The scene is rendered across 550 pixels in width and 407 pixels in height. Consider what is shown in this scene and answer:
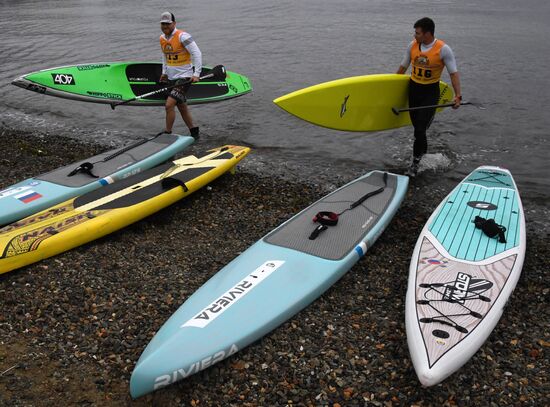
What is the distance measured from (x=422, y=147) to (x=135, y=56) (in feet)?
41.7

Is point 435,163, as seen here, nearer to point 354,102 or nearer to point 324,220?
point 354,102

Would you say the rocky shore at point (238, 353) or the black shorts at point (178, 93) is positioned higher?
the black shorts at point (178, 93)

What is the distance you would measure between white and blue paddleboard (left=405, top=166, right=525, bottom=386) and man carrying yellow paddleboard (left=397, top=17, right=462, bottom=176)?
1.24 metres

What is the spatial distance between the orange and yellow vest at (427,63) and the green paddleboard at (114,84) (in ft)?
14.6

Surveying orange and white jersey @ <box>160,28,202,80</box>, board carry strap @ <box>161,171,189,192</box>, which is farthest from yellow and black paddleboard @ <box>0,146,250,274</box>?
orange and white jersey @ <box>160,28,202,80</box>

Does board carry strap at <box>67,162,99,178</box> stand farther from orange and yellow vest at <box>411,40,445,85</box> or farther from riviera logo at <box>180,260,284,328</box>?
orange and yellow vest at <box>411,40,445,85</box>

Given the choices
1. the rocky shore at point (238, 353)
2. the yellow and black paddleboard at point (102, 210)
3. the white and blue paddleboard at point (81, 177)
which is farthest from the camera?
the white and blue paddleboard at point (81, 177)

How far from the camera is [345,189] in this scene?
251 inches

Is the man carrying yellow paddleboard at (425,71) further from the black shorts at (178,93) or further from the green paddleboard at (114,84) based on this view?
the green paddleboard at (114,84)

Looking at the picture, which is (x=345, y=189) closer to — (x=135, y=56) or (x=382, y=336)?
(x=382, y=336)

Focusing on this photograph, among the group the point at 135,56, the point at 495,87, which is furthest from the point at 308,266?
the point at 135,56

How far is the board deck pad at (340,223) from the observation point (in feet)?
16.5

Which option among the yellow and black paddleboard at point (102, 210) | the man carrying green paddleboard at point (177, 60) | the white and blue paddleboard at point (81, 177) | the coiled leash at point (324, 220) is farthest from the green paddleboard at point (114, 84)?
the coiled leash at point (324, 220)

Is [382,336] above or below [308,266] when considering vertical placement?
below
